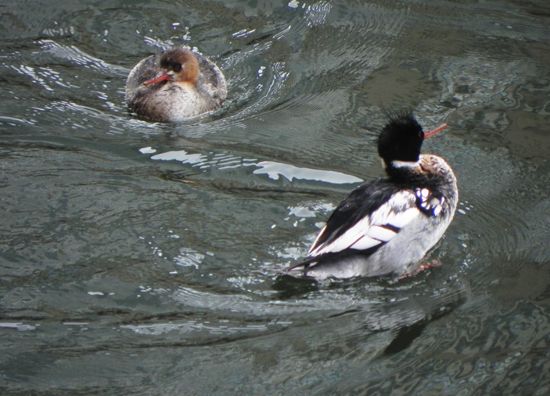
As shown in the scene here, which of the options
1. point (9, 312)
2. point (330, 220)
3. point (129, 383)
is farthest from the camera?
point (330, 220)

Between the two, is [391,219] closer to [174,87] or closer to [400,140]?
[400,140]

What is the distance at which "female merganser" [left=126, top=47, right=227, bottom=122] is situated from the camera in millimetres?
9391

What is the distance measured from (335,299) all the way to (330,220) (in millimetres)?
531

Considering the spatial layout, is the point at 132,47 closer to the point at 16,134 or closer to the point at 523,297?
the point at 16,134

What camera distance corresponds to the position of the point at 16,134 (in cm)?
853

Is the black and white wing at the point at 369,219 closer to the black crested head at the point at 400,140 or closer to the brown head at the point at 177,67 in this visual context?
the black crested head at the point at 400,140

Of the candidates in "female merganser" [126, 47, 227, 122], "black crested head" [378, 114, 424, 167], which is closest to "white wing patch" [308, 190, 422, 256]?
"black crested head" [378, 114, 424, 167]

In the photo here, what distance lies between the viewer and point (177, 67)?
31.9 feet

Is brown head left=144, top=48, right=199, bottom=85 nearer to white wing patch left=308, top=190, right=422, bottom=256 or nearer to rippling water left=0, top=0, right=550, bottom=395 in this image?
rippling water left=0, top=0, right=550, bottom=395

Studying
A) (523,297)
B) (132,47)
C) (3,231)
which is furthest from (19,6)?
(523,297)

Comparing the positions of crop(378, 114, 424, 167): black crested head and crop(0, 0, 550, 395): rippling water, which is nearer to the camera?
crop(0, 0, 550, 395): rippling water

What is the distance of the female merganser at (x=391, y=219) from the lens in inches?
259

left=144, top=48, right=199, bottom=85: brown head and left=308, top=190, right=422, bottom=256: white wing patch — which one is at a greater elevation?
left=144, top=48, right=199, bottom=85: brown head

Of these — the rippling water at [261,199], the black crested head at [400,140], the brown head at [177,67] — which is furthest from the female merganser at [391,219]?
the brown head at [177,67]
